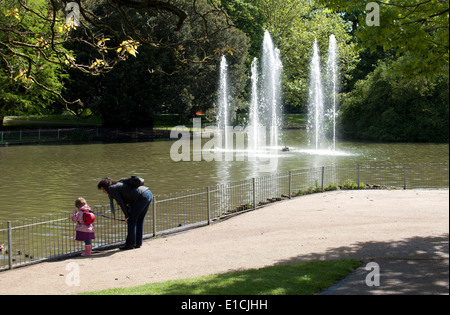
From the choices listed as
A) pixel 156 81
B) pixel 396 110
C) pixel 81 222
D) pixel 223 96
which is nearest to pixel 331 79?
pixel 223 96

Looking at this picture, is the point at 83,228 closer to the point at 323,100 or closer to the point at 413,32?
the point at 413,32

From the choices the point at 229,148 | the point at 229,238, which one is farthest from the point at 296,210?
the point at 229,148

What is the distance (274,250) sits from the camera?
11.5 metres

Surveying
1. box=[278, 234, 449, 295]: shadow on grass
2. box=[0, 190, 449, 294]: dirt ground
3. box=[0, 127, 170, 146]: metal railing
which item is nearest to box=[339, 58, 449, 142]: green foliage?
box=[0, 127, 170, 146]: metal railing

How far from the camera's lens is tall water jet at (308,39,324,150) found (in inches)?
1977

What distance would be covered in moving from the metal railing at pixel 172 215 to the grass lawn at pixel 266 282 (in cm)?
262

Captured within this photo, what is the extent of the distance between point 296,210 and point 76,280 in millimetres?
8126

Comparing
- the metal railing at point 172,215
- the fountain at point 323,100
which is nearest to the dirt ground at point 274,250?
the metal railing at point 172,215

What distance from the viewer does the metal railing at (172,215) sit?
13133 millimetres

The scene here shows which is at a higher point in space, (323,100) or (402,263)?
(323,100)

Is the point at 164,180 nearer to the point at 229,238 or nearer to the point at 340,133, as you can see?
the point at 229,238

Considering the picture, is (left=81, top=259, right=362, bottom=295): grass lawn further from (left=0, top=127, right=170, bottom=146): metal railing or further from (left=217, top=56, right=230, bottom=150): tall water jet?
(left=217, top=56, right=230, bottom=150): tall water jet

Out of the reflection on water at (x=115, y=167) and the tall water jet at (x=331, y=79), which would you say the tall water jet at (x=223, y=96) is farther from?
the reflection on water at (x=115, y=167)

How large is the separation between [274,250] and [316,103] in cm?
4072
